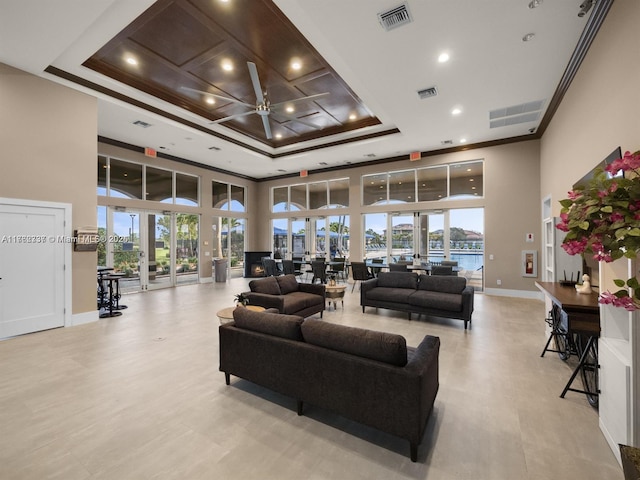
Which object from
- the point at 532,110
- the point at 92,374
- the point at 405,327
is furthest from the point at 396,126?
the point at 92,374

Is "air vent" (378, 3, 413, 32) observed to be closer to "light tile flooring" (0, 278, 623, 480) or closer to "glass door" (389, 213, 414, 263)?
"light tile flooring" (0, 278, 623, 480)

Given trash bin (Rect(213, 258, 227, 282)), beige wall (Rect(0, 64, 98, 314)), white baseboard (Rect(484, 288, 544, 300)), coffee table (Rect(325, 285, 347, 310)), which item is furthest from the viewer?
trash bin (Rect(213, 258, 227, 282))

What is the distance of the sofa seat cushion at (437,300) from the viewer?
4836mm

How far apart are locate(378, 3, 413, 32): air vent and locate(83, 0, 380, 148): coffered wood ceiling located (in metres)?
1.19

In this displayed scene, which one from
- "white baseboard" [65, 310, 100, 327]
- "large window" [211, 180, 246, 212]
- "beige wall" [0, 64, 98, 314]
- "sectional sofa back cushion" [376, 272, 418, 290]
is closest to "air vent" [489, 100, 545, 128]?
"sectional sofa back cushion" [376, 272, 418, 290]

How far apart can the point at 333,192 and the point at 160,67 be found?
689cm

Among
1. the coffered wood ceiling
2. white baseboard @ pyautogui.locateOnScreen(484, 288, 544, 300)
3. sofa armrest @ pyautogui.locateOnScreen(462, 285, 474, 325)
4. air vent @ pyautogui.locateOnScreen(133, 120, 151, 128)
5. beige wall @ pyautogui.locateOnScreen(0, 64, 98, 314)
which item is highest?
the coffered wood ceiling

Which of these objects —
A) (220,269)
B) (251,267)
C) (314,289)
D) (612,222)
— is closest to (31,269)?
(314,289)

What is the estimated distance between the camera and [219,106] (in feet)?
20.5

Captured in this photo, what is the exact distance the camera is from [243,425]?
2328mm

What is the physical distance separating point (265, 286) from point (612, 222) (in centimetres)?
445

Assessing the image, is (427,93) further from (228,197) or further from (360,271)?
(228,197)

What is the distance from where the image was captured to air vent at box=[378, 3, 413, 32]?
3307 millimetres

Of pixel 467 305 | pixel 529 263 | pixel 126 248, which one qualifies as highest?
pixel 126 248
